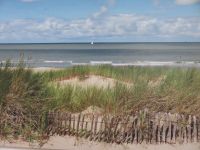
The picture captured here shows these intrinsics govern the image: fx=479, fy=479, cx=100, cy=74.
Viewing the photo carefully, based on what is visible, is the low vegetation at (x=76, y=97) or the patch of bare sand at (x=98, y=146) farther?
the low vegetation at (x=76, y=97)

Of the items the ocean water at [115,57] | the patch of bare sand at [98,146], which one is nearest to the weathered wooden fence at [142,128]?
the patch of bare sand at [98,146]

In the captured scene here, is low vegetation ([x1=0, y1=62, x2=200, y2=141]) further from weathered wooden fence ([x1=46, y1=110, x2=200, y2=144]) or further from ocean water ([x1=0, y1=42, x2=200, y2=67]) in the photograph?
ocean water ([x1=0, y1=42, x2=200, y2=67])

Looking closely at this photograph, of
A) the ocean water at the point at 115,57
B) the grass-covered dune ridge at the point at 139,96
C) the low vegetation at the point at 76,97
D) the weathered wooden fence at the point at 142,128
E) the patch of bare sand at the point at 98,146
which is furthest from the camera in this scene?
the ocean water at the point at 115,57

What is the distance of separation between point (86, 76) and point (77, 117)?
590 cm

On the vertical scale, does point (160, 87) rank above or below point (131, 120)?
above

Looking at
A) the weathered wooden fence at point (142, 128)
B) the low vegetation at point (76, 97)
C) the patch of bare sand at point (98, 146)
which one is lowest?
the patch of bare sand at point (98, 146)

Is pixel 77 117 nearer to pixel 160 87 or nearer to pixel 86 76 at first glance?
pixel 160 87

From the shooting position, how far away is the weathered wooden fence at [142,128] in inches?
271

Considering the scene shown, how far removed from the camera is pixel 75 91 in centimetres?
802

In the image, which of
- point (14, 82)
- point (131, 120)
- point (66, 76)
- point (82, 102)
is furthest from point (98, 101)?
point (66, 76)

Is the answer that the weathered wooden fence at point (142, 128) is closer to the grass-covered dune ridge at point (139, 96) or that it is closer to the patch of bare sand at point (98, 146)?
the patch of bare sand at point (98, 146)

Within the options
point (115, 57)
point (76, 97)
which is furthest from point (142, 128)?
point (115, 57)

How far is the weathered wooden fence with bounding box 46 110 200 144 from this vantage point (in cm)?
689

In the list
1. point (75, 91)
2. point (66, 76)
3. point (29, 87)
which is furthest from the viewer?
point (66, 76)
